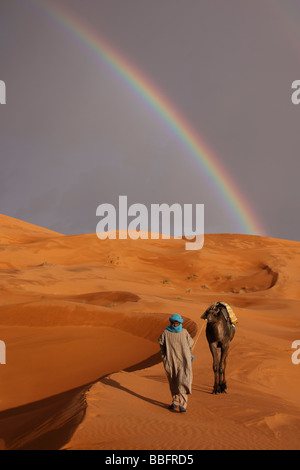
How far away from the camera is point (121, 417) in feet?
17.2

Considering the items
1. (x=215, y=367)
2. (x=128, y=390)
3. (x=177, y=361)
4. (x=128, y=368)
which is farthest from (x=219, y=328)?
(x=128, y=368)

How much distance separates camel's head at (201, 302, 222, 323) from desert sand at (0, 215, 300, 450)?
4.41 feet

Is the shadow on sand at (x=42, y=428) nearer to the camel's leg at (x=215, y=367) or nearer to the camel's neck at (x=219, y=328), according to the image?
the camel's leg at (x=215, y=367)

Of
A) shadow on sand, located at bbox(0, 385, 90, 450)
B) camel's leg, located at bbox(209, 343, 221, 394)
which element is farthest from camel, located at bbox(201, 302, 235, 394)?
shadow on sand, located at bbox(0, 385, 90, 450)

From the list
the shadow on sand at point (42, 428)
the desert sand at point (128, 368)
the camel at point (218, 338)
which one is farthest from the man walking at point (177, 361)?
the camel at point (218, 338)

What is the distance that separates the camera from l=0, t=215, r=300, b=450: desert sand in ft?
16.2

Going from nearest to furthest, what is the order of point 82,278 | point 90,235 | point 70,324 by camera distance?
point 70,324, point 82,278, point 90,235

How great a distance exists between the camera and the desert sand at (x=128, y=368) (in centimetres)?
495

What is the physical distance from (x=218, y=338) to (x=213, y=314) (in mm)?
446

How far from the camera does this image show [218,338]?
7.71 metres

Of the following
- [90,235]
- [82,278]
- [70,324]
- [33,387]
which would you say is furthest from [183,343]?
[90,235]

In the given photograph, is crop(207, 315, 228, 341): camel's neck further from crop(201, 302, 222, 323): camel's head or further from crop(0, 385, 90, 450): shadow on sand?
crop(0, 385, 90, 450): shadow on sand

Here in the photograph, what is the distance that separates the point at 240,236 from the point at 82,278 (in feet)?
113
